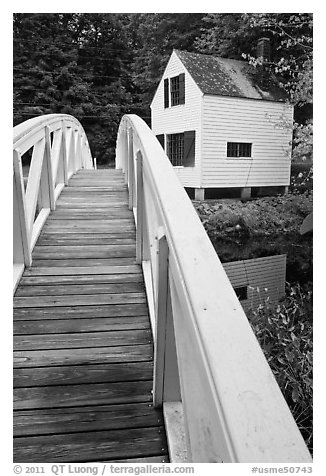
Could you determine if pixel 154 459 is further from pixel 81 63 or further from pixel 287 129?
pixel 287 129

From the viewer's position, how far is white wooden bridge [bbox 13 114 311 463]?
358 mm

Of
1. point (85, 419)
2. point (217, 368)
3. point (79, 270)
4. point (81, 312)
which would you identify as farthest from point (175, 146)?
point (217, 368)

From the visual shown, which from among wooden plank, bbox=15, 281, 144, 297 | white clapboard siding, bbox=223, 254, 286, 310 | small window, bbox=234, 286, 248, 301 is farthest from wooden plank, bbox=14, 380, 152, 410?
white clapboard siding, bbox=223, 254, 286, 310

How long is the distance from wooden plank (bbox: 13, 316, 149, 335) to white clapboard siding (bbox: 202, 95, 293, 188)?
4.15m

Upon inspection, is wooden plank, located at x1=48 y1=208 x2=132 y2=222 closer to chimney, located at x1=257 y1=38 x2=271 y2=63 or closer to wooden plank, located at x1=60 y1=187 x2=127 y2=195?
wooden plank, located at x1=60 y1=187 x2=127 y2=195

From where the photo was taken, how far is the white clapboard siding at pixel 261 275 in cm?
415

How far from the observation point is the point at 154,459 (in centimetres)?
72

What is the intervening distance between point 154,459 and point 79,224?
1108 mm

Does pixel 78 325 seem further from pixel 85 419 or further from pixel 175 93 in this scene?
pixel 175 93

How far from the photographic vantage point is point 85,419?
80 cm

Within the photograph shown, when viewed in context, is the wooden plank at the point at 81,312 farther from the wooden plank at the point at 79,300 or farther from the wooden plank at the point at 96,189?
the wooden plank at the point at 96,189

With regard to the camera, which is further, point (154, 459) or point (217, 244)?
point (217, 244)

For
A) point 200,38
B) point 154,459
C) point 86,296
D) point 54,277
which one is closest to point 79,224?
point 54,277

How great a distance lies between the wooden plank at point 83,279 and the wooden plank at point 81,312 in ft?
0.40
